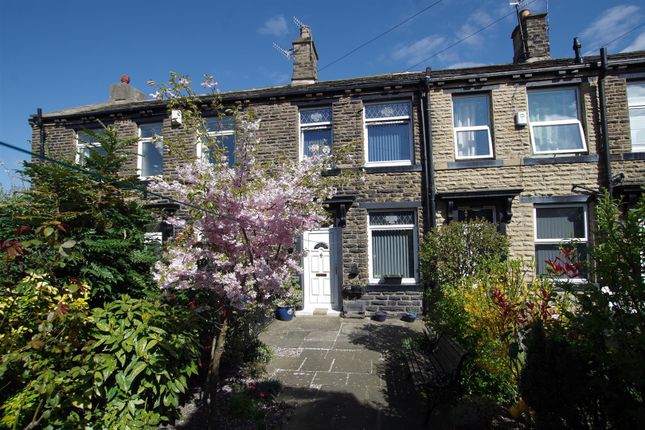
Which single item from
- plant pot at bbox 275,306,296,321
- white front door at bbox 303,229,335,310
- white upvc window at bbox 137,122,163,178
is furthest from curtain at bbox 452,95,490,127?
white upvc window at bbox 137,122,163,178

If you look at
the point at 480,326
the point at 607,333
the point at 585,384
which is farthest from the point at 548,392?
the point at 480,326

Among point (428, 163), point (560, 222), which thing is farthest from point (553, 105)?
point (428, 163)

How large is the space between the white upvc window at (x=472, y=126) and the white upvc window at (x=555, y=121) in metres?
1.14

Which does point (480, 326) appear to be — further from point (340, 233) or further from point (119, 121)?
point (119, 121)

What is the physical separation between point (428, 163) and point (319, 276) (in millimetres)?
4361

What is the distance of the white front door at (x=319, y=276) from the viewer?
9742 mm

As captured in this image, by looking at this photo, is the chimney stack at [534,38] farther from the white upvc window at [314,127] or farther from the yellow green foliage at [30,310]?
the yellow green foliage at [30,310]

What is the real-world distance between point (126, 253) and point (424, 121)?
25.8ft

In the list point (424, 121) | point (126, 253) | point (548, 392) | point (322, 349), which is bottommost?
point (322, 349)

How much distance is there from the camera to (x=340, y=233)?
31.4ft

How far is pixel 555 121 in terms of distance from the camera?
915 cm

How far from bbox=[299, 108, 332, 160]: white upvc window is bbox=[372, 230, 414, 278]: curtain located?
3.16m

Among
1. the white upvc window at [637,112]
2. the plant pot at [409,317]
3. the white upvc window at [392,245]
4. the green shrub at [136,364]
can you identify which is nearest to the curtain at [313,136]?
the white upvc window at [392,245]

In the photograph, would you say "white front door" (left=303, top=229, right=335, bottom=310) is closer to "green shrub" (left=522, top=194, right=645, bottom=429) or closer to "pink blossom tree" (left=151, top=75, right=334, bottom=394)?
"pink blossom tree" (left=151, top=75, right=334, bottom=394)
